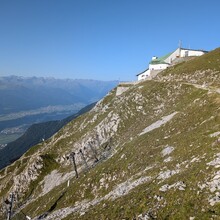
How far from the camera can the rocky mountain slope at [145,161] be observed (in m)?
26.3

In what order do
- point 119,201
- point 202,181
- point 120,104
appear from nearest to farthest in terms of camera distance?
1. point 202,181
2. point 119,201
3. point 120,104

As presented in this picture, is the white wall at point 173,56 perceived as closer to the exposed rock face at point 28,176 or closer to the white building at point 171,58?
the white building at point 171,58

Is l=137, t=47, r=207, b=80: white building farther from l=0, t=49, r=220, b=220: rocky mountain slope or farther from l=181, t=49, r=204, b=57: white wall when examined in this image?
l=0, t=49, r=220, b=220: rocky mountain slope

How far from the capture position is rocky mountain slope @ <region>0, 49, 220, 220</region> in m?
26.3

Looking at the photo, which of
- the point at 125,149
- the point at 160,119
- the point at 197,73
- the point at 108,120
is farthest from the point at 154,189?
the point at 197,73

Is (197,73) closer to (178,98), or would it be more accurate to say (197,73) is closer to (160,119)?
(178,98)

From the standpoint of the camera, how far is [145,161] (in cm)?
4388

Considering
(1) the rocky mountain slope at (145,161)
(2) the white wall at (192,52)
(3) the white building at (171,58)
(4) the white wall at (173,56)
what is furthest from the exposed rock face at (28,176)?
(2) the white wall at (192,52)

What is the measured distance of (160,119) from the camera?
62906mm

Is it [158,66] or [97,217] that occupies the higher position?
[158,66]

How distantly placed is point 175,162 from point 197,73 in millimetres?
56992

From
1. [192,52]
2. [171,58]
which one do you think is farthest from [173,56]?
[192,52]

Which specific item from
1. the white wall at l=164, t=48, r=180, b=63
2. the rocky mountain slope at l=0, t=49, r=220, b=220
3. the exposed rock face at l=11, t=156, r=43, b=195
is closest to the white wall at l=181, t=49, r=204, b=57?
the white wall at l=164, t=48, r=180, b=63

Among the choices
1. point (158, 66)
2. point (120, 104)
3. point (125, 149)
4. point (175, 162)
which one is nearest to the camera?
point (175, 162)
